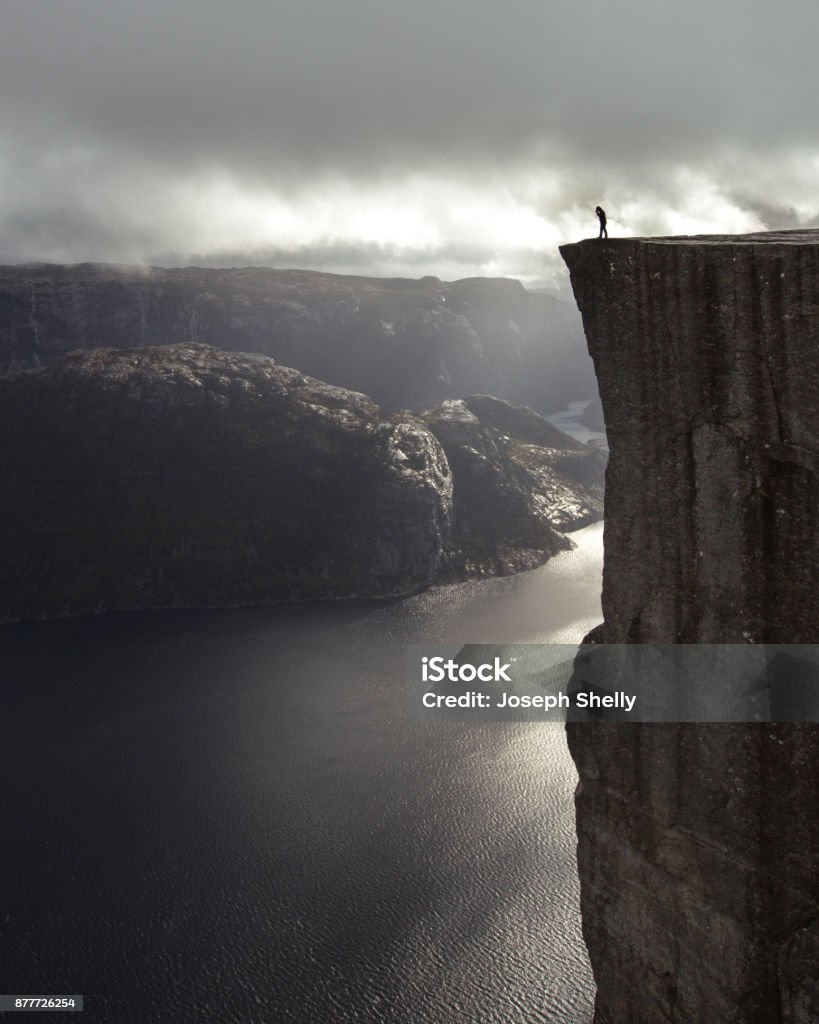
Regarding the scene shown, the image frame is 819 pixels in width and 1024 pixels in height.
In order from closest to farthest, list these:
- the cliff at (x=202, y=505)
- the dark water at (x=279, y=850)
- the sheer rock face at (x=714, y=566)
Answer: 1. the sheer rock face at (x=714, y=566)
2. the dark water at (x=279, y=850)
3. the cliff at (x=202, y=505)

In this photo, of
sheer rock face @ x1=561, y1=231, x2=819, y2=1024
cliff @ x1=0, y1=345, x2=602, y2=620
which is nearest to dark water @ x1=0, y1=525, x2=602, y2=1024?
sheer rock face @ x1=561, y1=231, x2=819, y2=1024

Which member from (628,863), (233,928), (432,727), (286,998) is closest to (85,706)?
(432,727)

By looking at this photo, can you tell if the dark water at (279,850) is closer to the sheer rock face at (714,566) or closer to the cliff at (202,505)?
the sheer rock face at (714,566)

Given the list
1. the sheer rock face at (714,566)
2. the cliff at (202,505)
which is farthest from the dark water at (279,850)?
the cliff at (202,505)

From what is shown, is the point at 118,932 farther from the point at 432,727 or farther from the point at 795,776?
the point at 795,776

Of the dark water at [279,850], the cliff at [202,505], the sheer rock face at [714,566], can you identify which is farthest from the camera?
the cliff at [202,505]

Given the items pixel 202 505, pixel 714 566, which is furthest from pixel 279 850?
pixel 202 505
